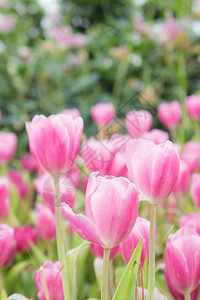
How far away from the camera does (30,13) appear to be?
2.89 m

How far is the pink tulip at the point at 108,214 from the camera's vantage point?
279 millimetres

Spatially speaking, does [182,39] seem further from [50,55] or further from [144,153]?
[144,153]

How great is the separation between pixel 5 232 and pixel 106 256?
221mm

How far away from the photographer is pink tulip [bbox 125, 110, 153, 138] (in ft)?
1.58

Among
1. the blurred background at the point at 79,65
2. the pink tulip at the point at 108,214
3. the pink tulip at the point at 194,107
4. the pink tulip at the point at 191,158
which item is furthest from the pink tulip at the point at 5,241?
the blurred background at the point at 79,65

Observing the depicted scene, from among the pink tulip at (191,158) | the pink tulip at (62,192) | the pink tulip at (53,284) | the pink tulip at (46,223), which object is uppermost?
the pink tulip at (62,192)

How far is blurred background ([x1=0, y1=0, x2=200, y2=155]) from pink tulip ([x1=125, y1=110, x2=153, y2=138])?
51.9 inches

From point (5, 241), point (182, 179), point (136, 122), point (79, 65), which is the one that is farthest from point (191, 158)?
point (79, 65)

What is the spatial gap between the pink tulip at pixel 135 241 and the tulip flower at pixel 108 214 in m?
0.06

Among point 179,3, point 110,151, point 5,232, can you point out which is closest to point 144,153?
point 110,151

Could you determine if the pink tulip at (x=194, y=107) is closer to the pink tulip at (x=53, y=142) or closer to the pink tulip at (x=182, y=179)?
the pink tulip at (x=182, y=179)

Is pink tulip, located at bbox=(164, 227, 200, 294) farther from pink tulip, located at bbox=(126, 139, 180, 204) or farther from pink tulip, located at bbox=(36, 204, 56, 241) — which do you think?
pink tulip, located at bbox=(36, 204, 56, 241)

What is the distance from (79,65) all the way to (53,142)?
2270mm

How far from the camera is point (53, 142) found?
34 centimetres
